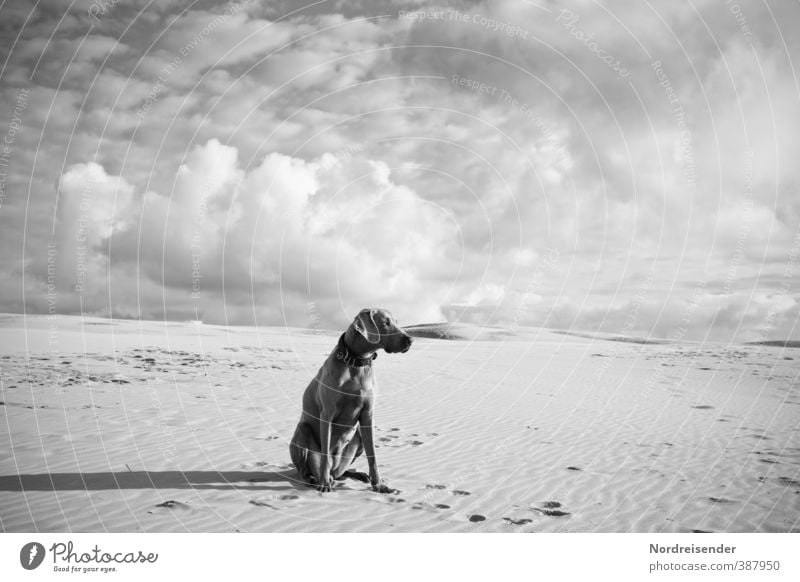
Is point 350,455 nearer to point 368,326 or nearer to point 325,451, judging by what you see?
point 325,451

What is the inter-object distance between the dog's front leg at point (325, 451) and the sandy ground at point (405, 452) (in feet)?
0.61

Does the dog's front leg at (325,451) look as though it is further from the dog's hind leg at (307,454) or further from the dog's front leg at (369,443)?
the dog's front leg at (369,443)

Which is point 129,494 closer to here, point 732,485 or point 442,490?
point 442,490

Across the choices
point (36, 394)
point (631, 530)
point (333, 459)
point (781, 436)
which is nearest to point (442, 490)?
point (333, 459)


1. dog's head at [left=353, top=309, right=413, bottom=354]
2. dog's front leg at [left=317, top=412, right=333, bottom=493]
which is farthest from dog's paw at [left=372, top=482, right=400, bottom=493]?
dog's head at [left=353, top=309, right=413, bottom=354]

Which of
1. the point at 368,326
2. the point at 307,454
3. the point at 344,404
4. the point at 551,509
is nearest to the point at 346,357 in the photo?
the point at 368,326

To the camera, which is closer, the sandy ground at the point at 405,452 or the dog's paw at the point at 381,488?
the sandy ground at the point at 405,452

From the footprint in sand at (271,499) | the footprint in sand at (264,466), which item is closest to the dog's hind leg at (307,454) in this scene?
the footprint in sand at (271,499)

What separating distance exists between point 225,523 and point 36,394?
10.7 meters

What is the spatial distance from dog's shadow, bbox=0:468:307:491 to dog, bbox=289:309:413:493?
1.87ft

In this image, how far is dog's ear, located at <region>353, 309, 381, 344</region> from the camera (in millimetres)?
7184

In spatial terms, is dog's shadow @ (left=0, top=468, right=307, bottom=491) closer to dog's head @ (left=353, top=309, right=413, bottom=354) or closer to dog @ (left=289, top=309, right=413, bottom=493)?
dog @ (left=289, top=309, right=413, bottom=493)
